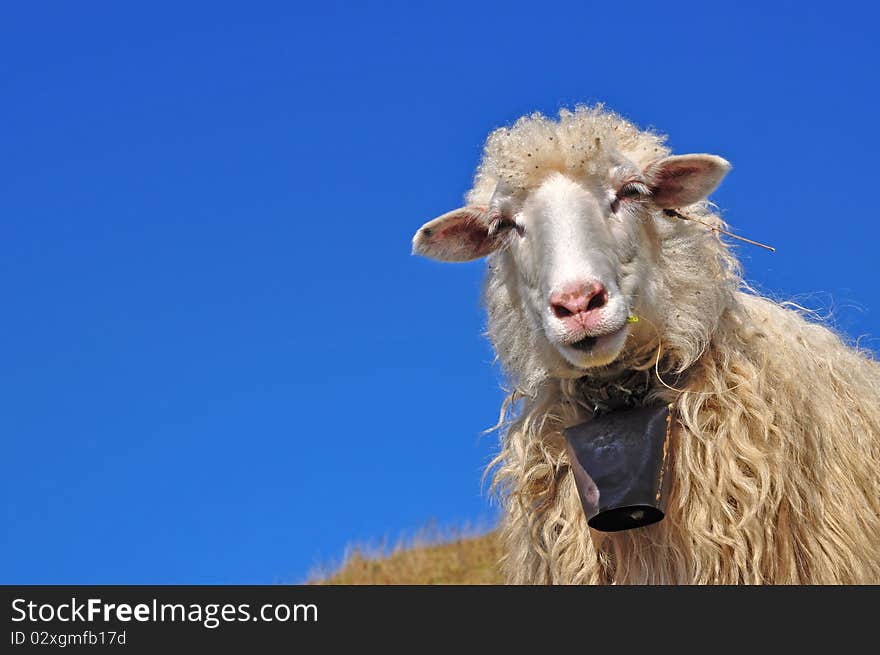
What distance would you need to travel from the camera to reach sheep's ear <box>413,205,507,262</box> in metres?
5.51

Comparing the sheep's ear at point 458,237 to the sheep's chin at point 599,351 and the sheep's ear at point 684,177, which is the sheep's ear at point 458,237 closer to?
the sheep's ear at point 684,177

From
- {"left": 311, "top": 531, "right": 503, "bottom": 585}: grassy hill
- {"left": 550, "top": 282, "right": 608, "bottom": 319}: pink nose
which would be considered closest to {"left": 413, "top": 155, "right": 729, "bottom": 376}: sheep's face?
{"left": 550, "top": 282, "right": 608, "bottom": 319}: pink nose

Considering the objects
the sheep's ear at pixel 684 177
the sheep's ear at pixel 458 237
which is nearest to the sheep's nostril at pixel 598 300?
the sheep's ear at pixel 684 177

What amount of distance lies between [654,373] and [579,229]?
0.80 m

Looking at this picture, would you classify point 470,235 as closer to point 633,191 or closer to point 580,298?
point 633,191

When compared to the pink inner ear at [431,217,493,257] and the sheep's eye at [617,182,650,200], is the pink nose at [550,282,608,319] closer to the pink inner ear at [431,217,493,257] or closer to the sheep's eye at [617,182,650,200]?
the sheep's eye at [617,182,650,200]

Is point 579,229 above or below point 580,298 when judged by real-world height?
above

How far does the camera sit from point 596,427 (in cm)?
504

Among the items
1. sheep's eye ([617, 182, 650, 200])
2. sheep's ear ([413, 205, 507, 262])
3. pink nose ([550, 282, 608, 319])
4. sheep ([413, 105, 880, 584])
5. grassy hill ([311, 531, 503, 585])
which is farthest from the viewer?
grassy hill ([311, 531, 503, 585])

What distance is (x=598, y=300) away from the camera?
4594 mm

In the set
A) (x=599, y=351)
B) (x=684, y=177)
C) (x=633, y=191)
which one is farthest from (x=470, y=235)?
(x=599, y=351)

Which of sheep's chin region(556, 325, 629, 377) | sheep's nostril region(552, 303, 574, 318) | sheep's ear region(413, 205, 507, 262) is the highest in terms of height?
sheep's ear region(413, 205, 507, 262)
